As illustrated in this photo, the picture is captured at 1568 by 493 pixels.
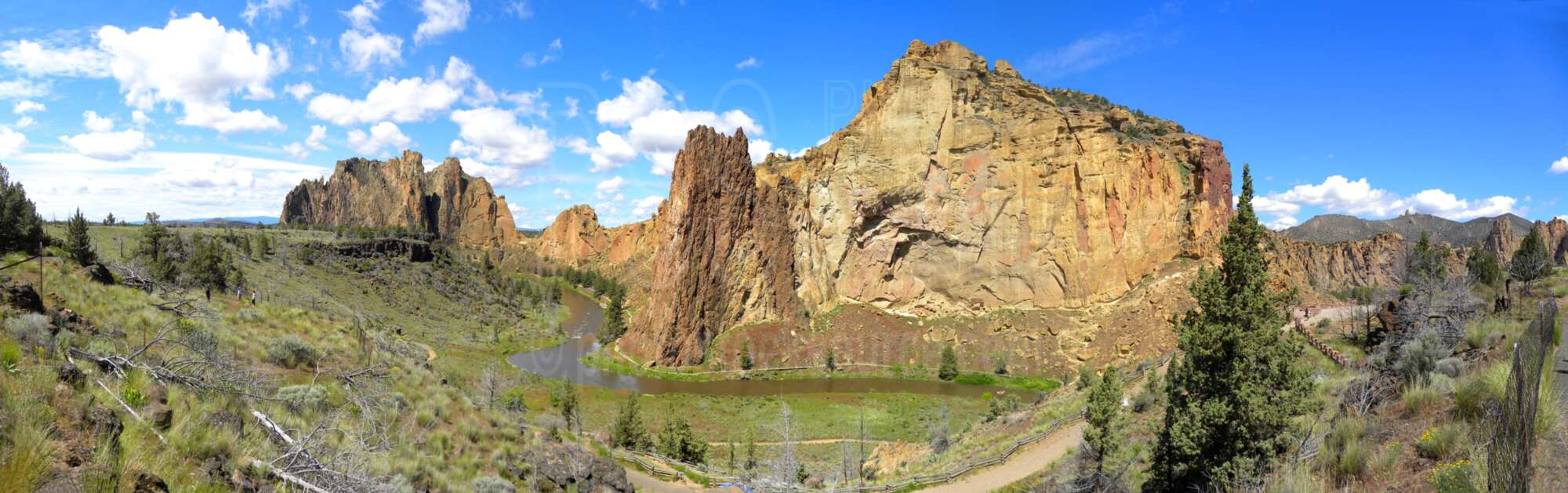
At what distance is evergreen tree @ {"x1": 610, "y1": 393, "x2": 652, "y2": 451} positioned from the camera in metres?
24.9

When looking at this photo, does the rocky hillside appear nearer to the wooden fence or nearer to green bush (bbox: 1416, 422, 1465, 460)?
the wooden fence

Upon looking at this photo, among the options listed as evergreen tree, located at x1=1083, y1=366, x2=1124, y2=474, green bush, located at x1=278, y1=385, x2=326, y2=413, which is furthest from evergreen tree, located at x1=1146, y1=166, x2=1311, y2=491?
green bush, located at x1=278, y1=385, x2=326, y2=413

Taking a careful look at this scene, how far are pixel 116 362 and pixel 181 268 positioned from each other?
4070 cm

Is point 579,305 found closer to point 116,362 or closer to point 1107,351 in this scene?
point 1107,351

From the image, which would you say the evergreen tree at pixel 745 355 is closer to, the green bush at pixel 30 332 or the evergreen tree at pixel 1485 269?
the evergreen tree at pixel 1485 269

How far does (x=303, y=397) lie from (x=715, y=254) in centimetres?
4655

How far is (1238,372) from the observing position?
10398 mm

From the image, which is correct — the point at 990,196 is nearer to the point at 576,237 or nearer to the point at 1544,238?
the point at 576,237

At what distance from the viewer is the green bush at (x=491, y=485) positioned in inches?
363

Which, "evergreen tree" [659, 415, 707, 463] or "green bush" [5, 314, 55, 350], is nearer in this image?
"green bush" [5, 314, 55, 350]

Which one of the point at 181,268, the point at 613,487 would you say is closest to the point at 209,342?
the point at 613,487

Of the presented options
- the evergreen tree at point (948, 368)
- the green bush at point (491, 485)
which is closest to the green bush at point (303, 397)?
the green bush at point (491, 485)

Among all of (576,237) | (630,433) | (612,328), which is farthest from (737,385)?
(576,237)

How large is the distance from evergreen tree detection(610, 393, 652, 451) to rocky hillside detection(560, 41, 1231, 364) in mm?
23767
